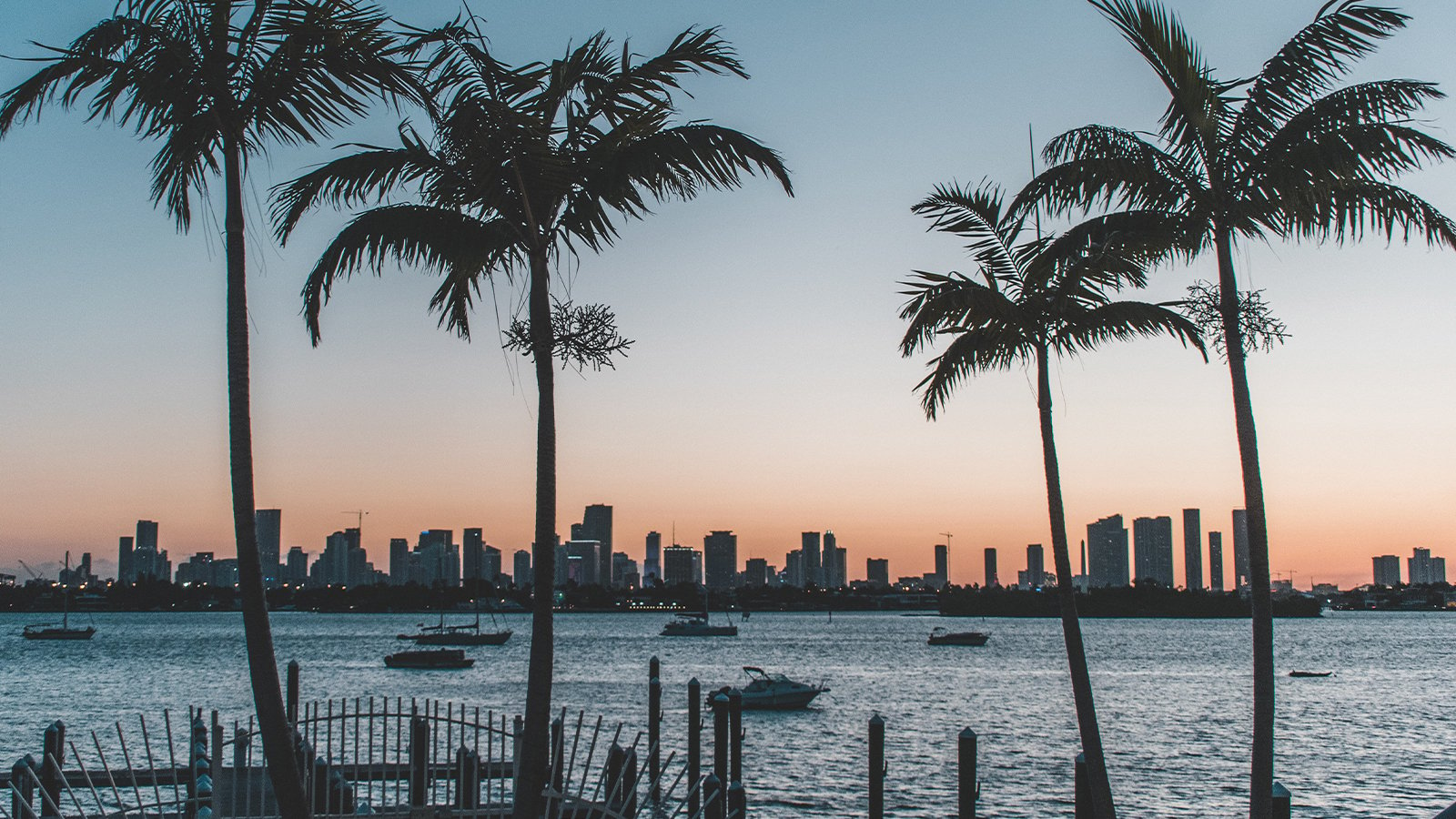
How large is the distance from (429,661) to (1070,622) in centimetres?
9151

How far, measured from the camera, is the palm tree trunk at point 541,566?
8719mm

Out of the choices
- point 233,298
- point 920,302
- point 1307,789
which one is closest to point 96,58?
point 233,298

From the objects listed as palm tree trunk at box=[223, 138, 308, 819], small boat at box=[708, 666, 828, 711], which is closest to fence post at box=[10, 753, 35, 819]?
palm tree trunk at box=[223, 138, 308, 819]

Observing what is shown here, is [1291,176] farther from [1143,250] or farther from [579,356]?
[579,356]

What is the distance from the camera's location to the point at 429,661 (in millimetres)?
99438

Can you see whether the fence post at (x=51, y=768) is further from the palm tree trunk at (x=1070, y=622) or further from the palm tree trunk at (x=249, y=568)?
the palm tree trunk at (x=1070, y=622)

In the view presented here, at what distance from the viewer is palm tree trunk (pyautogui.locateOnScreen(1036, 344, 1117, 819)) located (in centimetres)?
1340

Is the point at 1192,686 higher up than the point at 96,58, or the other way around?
the point at 96,58

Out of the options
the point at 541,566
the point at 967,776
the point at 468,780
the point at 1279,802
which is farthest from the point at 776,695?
the point at 541,566

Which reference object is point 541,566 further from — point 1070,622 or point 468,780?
point 468,780

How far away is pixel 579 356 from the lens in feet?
31.0

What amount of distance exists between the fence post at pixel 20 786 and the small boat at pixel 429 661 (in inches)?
3445

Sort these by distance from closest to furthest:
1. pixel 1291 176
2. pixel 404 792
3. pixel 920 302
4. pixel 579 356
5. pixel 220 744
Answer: pixel 579 356 → pixel 1291 176 → pixel 220 744 → pixel 920 302 → pixel 404 792

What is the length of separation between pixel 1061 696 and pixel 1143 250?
67.0m
